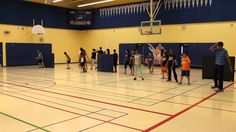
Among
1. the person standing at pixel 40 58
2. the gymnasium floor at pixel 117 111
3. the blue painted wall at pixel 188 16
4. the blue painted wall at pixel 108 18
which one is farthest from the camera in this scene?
the person standing at pixel 40 58

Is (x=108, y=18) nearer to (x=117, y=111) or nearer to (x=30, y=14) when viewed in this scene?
(x=30, y=14)

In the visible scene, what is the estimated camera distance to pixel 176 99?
25.5 ft

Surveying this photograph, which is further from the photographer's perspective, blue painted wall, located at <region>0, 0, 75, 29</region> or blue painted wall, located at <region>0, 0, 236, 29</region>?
blue painted wall, located at <region>0, 0, 75, 29</region>

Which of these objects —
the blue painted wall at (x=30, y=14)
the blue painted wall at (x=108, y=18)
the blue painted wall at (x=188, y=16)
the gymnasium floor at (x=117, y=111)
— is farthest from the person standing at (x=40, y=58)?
the gymnasium floor at (x=117, y=111)

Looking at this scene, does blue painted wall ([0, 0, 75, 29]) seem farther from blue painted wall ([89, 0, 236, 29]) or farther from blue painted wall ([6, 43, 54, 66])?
blue painted wall ([89, 0, 236, 29])

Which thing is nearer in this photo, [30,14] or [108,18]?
[30,14]

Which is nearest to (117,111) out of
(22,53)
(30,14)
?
(22,53)

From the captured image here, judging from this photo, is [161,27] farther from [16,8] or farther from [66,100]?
[66,100]

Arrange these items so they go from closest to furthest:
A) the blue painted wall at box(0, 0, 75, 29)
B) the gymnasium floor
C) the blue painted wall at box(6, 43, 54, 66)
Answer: the gymnasium floor → the blue painted wall at box(0, 0, 75, 29) → the blue painted wall at box(6, 43, 54, 66)

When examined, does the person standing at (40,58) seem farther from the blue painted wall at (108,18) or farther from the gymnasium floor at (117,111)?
the gymnasium floor at (117,111)

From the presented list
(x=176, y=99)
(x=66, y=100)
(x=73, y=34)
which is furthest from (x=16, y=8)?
(x=176, y=99)

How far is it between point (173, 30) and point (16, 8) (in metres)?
14.8

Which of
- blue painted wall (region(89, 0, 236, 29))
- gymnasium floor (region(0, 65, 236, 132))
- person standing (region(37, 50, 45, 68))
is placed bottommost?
gymnasium floor (region(0, 65, 236, 132))

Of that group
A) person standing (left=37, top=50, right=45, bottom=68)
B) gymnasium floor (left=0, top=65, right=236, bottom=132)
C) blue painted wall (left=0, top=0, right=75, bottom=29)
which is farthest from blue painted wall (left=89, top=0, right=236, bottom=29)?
gymnasium floor (left=0, top=65, right=236, bottom=132)
